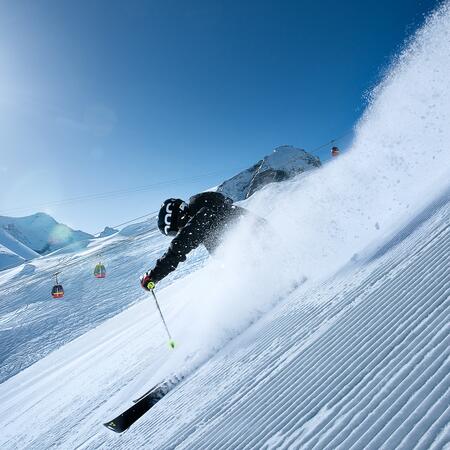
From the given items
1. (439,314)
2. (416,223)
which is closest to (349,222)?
(416,223)

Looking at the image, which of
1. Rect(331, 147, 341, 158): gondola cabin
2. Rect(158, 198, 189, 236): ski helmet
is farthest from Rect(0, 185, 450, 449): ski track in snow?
Rect(331, 147, 341, 158): gondola cabin

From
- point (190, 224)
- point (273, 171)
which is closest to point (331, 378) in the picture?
point (190, 224)

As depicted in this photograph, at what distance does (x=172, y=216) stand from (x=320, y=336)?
406 centimetres

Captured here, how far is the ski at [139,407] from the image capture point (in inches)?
168

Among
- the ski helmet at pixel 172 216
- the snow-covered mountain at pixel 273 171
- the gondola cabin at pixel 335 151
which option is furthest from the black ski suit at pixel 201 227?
the snow-covered mountain at pixel 273 171

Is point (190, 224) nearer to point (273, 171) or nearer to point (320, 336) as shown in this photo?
point (320, 336)

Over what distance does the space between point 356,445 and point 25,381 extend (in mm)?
12661

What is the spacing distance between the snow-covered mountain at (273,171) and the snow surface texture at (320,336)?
36.7 meters

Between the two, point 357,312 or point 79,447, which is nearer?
point 357,312

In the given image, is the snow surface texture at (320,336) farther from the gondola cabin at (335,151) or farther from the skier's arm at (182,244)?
the gondola cabin at (335,151)

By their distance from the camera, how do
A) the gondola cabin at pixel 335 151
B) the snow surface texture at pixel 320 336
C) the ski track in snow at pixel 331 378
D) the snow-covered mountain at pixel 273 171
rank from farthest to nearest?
the snow-covered mountain at pixel 273 171, the gondola cabin at pixel 335 151, the snow surface texture at pixel 320 336, the ski track in snow at pixel 331 378

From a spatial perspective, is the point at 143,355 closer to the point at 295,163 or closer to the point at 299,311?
the point at 299,311

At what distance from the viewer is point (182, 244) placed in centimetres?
602

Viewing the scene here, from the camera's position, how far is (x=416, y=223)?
4461 mm
